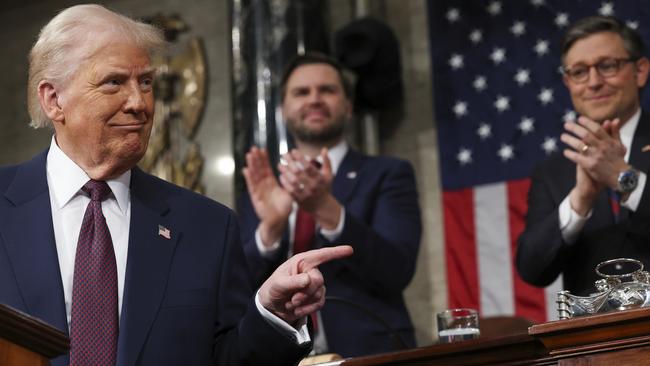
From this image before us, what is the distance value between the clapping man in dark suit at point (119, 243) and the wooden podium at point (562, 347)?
0.43m

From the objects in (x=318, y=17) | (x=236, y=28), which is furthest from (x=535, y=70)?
(x=236, y=28)

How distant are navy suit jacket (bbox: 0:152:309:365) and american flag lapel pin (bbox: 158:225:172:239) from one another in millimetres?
12

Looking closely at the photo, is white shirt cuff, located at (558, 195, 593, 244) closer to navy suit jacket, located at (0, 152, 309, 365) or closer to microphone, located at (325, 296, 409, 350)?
microphone, located at (325, 296, 409, 350)

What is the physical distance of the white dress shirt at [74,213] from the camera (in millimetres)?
2971

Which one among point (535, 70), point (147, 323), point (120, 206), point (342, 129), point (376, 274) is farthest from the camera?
point (535, 70)

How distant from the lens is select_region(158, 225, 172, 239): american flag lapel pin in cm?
313

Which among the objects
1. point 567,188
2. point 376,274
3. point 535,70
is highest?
point 535,70

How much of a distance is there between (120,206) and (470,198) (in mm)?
4614

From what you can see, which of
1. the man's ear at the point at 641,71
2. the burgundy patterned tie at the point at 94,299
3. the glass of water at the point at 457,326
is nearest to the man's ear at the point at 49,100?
the burgundy patterned tie at the point at 94,299

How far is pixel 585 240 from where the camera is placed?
4.36 metres

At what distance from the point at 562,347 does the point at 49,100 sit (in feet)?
5.06

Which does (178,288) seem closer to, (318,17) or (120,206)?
(120,206)

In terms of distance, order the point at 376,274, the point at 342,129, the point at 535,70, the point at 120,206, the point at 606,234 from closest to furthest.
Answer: the point at 120,206, the point at 606,234, the point at 376,274, the point at 342,129, the point at 535,70

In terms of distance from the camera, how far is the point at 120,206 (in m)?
3.18
